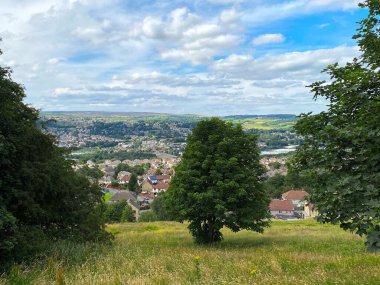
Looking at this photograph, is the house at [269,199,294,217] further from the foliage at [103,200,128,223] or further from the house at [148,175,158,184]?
the house at [148,175,158,184]

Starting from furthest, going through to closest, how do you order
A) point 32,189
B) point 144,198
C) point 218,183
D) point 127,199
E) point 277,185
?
point 144,198, point 277,185, point 127,199, point 218,183, point 32,189

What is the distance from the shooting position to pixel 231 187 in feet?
71.3

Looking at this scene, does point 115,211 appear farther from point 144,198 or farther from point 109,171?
point 109,171

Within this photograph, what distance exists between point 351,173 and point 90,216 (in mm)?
15281

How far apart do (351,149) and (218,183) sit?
14.3m

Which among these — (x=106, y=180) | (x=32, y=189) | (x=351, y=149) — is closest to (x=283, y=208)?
(x=106, y=180)

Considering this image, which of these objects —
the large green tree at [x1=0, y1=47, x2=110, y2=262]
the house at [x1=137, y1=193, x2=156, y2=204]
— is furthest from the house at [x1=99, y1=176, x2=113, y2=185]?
the large green tree at [x1=0, y1=47, x2=110, y2=262]

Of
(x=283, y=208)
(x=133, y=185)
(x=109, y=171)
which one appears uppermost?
(x=283, y=208)

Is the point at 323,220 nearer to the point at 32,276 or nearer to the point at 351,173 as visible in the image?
the point at 351,173

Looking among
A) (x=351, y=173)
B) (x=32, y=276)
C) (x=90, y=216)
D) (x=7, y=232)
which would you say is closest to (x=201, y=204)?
(x=90, y=216)

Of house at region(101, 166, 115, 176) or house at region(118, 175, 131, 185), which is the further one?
house at region(101, 166, 115, 176)

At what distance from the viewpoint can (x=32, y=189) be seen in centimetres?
1549

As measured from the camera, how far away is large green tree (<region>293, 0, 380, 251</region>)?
6.61 meters

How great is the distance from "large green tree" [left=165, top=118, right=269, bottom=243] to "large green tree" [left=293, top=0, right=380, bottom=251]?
12.8 meters
